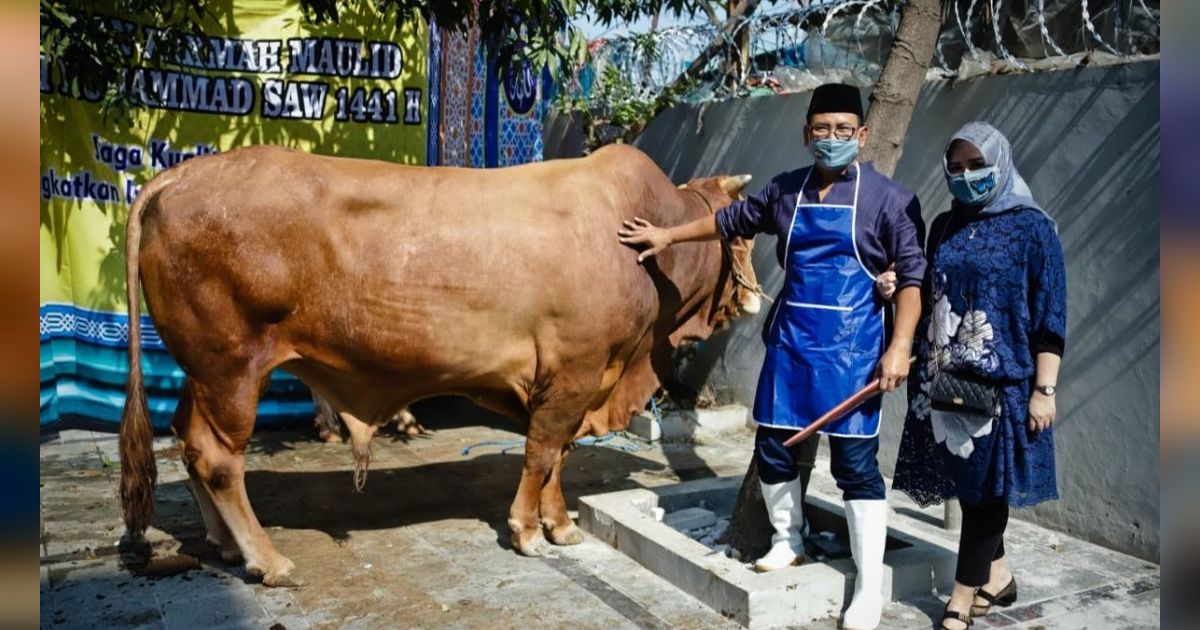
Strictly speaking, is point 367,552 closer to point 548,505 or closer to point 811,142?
point 548,505

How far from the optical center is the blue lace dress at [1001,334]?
3.62 m

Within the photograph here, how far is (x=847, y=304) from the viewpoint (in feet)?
12.9

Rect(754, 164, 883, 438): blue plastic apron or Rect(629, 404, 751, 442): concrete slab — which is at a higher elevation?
Rect(754, 164, 883, 438): blue plastic apron

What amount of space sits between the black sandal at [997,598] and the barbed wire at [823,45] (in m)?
2.53

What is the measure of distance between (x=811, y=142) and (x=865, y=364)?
0.88 metres

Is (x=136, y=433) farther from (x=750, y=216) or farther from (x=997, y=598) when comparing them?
(x=997, y=598)

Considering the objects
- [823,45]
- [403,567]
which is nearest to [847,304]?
[403,567]

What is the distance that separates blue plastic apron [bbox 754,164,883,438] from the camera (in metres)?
3.92

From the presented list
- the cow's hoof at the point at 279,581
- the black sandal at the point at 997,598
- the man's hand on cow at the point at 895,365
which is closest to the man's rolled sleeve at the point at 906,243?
the man's hand on cow at the point at 895,365

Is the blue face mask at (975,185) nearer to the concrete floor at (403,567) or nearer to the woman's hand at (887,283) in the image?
the woman's hand at (887,283)

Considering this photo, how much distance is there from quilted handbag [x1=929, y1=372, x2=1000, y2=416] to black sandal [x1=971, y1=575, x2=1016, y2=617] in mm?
848

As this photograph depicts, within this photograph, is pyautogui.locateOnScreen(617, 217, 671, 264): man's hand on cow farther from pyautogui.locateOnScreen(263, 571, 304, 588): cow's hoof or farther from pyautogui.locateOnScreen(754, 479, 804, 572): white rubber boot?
pyautogui.locateOnScreen(263, 571, 304, 588): cow's hoof

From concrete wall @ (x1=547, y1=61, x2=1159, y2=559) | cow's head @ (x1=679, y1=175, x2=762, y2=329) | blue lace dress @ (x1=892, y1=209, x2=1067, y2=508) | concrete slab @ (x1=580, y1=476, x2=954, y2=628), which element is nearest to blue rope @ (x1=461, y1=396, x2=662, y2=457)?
cow's head @ (x1=679, y1=175, x2=762, y2=329)

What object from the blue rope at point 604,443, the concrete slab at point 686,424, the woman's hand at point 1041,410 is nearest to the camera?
the woman's hand at point 1041,410
